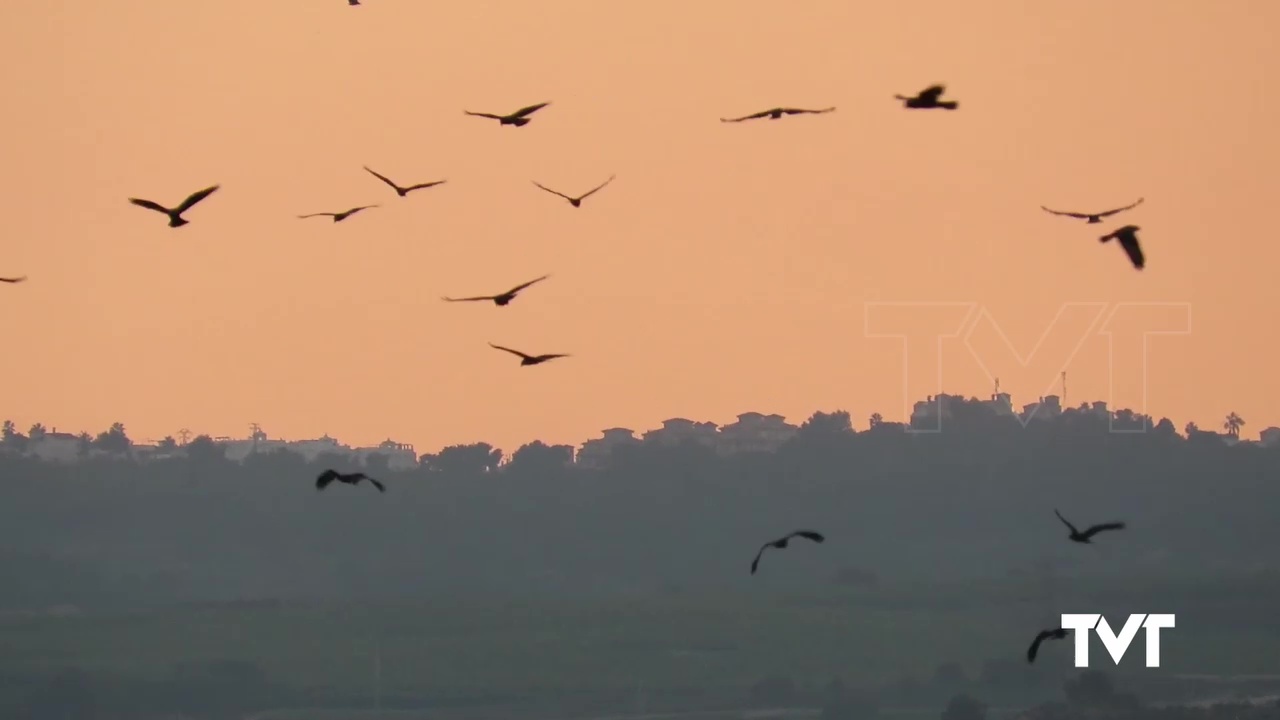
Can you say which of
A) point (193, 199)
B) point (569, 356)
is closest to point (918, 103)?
point (569, 356)

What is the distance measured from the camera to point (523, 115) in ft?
208

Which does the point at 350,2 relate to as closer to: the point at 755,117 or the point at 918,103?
the point at 755,117

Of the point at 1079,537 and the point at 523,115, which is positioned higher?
the point at 523,115

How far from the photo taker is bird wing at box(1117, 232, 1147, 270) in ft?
179

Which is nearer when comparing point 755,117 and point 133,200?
point 755,117

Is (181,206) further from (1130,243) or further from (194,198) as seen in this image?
(1130,243)

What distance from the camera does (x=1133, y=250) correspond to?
5469 cm

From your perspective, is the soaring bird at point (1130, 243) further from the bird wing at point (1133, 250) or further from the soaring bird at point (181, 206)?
the soaring bird at point (181, 206)

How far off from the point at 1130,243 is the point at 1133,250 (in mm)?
213

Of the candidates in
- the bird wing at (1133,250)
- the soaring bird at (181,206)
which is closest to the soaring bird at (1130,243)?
the bird wing at (1133,250)

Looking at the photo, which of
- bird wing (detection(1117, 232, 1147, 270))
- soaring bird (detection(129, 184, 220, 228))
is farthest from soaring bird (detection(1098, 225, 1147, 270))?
soaring bird (detection(129, 184, 220, 228))

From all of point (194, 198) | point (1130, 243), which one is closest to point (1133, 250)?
point (1130, 243)

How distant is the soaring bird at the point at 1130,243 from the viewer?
54469 millimetres

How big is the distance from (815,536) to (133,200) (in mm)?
16914
